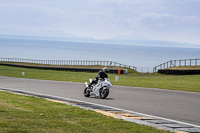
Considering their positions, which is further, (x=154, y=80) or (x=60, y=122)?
(x=154, y=80)

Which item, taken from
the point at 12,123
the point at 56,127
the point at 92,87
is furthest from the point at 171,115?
the point at 92,87

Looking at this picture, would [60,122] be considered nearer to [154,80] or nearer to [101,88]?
[101,88]

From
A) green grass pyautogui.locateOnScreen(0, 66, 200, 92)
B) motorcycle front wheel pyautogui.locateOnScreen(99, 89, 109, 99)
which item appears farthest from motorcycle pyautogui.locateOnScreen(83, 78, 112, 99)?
green grass pyautogui.locateOnScreen(0, 66, 200, 92)

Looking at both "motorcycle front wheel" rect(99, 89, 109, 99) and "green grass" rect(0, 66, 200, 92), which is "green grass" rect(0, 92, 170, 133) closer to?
"motorcycle front wheel" rect(99, 89, 109, 99)

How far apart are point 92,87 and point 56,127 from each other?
927 centimetres

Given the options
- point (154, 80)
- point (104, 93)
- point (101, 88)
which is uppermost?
point (154, 80)

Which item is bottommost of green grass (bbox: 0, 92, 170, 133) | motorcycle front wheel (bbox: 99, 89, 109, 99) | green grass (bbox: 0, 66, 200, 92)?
green grass (bbox: 0, 92, 170, 133)

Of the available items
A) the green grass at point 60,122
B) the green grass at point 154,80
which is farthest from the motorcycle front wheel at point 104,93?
the green grass at point 154,80

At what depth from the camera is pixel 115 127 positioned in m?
8.89

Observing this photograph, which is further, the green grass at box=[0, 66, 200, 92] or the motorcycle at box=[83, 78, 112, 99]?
the green grass at box=[0, 66, 200, 92]

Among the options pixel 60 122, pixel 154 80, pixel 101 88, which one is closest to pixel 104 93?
pixel 101 88

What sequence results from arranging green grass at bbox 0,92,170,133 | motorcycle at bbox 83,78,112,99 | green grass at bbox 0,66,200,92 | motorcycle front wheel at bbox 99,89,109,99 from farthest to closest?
green grass at bbox 0,66,200,92, motorcycle front wheel at bbox 99,89,109,99, motorcycle at bbox 83,78,112,99, green grass at bbox 0,92,170,133

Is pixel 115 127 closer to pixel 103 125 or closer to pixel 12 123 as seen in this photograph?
pixel 103 125

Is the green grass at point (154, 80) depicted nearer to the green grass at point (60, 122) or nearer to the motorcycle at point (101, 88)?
the motorcycle at point (101, 88)
